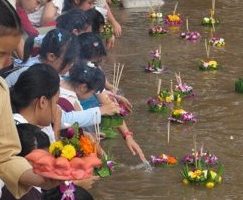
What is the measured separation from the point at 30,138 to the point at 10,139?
70 cm

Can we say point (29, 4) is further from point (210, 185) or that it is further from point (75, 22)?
point (210, 185)

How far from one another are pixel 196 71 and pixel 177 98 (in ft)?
3.82

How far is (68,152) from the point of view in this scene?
234 centimetres

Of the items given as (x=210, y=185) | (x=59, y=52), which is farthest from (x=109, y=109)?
(x=210, y=185)

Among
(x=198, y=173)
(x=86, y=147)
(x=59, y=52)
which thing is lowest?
(x=198, y=173)

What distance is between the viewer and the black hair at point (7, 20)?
7.91 ft

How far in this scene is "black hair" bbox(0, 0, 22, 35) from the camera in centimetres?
241

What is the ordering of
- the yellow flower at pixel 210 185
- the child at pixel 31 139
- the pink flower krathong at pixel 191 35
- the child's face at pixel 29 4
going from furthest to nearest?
the pink flower krathong at pixel 191 35 < the child's face at pixel 29 4 < the yellow flower at pixel 210 185 < the child at pixel 31 139

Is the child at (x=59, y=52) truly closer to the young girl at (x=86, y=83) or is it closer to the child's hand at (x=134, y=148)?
the young girl at (x=86, y=83)

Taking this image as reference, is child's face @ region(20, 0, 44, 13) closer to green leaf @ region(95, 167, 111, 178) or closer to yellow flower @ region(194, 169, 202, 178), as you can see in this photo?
green leaf @ region(95, 167, 111, 178)

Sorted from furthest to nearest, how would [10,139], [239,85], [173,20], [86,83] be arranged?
1. [173,20]
2. [239,85]
3. [86,83]
4. [10,139]

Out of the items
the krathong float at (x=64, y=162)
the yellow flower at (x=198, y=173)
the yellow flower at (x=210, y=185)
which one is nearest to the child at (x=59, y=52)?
the yellow flower at (x=198, y=173)

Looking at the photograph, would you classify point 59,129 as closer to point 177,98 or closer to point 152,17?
point 177,98

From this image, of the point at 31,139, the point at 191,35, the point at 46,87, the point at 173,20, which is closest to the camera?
the point at 31,139
